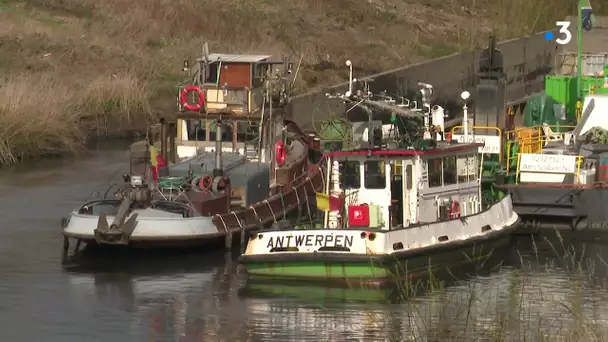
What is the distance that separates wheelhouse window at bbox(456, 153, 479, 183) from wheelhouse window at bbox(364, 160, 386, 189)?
2216mm

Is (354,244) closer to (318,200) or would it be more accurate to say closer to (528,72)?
(318,200)

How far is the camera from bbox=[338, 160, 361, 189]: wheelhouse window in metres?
27.8

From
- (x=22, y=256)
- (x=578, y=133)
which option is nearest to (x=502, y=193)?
(x=578, y=133)

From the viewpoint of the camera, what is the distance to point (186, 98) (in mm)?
33781

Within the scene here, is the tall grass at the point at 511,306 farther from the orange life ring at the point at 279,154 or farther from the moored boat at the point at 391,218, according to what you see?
the orange life ring at the point at 279,154

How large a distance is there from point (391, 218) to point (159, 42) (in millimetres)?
29522

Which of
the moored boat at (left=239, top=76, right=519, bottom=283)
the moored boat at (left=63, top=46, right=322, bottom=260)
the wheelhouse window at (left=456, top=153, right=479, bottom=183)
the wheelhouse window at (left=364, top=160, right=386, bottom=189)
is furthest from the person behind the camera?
the wheelhouse window at (left=456, top=153, right=479, bottom=183)

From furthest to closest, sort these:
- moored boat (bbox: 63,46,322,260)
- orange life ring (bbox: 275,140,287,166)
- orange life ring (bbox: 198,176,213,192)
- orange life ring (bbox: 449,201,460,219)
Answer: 1. orange life ring (bbox: 275,140,287,166)
2. orange life ring (bbox: 198,176,213,192)
3. moored boat (bbox: 63,46,322,260)
4. orange life ring (bbox: 449,201,460,219)

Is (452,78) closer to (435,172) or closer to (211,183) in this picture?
(211,183)

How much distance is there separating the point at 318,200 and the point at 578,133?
1157 cm

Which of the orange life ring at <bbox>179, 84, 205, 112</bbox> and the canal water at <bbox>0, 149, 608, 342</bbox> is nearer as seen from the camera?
the canal water at <bbox>0, 149, 608, 342</bbox>

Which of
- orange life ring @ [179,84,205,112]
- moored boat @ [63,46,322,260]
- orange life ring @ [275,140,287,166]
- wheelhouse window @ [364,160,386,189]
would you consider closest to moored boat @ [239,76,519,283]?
wheelhouse window @ [364,160,386,189]

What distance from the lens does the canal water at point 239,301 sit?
78.1 feet

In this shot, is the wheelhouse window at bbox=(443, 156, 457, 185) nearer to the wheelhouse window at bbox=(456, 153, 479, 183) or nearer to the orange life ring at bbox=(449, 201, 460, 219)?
the wheelhouse window at bbox=(456, 153, 479, 183)
